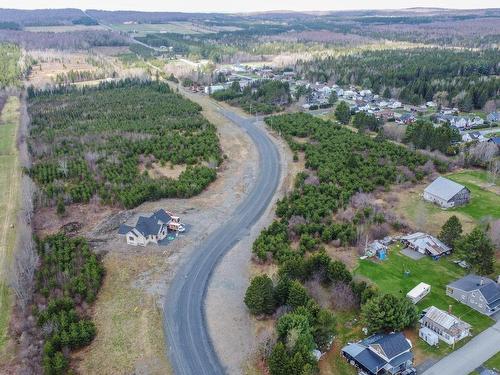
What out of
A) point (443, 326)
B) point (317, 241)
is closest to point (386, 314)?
point (443, 326)

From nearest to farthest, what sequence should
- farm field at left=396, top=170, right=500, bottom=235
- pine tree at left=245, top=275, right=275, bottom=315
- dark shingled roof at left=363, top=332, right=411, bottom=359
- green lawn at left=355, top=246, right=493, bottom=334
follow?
dark shingled roof at left=363, top=332, right=411, bottom=359
pine tree at left=245, top=275, right=275, bottom=315
green lawn at left=355, top=246, right=493, bottom=334
farm field at left=396, top=170, right=500, bottom=235

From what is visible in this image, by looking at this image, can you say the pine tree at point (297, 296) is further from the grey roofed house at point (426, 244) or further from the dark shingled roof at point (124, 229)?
the dark shingled roof at point (124, 229)

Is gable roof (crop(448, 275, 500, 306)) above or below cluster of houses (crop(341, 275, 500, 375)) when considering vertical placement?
above

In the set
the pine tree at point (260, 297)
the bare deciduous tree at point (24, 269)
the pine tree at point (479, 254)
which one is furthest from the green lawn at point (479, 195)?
the bare deciduous tree at point (24, 269)

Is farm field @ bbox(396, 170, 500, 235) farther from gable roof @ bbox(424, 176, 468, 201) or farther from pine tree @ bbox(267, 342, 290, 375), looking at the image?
pine tree @ bbox(267, 342, 290, 375)

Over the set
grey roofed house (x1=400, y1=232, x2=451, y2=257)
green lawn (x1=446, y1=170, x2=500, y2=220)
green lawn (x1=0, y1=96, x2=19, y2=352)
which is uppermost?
grey roofed house (x1=400, y1=232, x2=451, y2=257)

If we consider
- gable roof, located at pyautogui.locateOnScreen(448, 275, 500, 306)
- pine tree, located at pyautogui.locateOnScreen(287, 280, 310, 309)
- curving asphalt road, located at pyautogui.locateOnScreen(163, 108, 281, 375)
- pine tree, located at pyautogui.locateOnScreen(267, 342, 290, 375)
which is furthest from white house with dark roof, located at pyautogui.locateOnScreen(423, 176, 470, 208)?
pine tree, located at pyautogui.locateOnScreen(267, 342, 290, 375)

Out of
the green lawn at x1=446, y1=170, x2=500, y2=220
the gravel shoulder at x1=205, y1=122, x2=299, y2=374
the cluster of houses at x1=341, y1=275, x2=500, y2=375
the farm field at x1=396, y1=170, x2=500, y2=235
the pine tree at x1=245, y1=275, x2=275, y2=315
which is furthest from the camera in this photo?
the green lawn at x1=446, y1=170, x2=500, y2=220

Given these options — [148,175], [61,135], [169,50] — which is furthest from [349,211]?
[169,50]

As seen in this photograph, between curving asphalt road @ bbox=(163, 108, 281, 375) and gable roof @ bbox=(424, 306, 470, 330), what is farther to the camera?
gable roof @ bbox=(424, 306, 470, 330)
